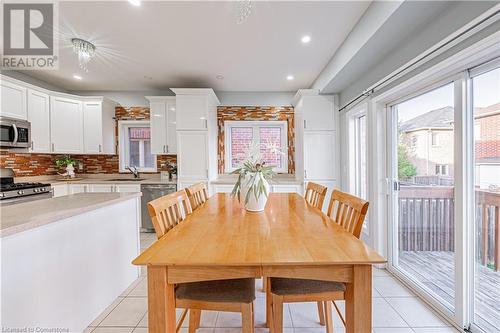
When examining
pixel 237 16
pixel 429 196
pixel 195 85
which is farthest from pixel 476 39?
pixel 195 85

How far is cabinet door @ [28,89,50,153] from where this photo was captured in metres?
3.23

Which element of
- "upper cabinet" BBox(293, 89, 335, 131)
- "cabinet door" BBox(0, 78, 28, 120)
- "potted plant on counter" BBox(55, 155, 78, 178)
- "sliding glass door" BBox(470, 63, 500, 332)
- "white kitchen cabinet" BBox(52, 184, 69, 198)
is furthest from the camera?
"potted plant on counter" BBox(55, 155, 78, 178)

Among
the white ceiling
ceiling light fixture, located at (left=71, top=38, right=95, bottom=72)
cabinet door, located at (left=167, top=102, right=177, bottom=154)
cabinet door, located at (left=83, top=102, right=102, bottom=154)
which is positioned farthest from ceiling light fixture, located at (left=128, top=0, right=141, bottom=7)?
cabinet door, located at (left=83, top=102, right=102, bottom=154)

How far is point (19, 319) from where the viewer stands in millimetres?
1152

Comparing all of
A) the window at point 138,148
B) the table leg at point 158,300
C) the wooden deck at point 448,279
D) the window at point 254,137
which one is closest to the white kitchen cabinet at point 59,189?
the window at point 138,148

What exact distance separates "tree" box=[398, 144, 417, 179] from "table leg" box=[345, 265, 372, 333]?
1.66m

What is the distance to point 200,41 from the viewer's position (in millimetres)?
2449

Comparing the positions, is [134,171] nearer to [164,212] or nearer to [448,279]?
[164,212]

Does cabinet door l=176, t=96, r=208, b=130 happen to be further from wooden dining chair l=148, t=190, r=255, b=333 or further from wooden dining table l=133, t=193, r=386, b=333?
wooden dining table l=133, t=193, r=386, b=333

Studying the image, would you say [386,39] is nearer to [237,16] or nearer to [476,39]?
[476,39]

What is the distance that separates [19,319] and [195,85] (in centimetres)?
345

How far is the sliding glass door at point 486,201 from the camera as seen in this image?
135cm

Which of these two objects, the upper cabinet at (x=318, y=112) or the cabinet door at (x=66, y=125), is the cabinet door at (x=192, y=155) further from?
the cabinet door at (x=66, y=125)

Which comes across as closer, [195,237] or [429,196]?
[195,237]
